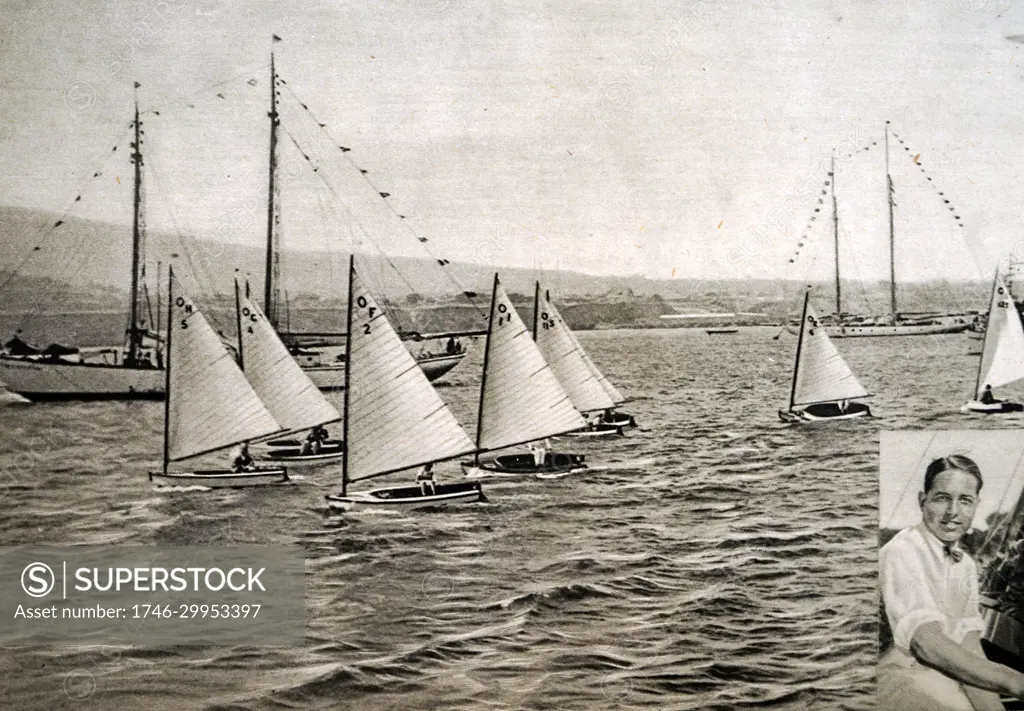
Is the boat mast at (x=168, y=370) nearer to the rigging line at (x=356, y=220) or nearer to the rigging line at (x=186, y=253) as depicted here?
the rigging line at (x=186, y=253)

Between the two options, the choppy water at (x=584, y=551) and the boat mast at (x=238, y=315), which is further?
the boat mast at (x=238, y=315)

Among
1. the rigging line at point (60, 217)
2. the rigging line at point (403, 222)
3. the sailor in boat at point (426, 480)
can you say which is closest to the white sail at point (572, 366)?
the rigging line at point (403, 222)

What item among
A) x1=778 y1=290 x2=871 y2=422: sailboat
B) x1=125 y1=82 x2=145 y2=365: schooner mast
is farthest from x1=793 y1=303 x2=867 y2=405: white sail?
x1=125 y1=82 x2=145 y2=365: schooner mast

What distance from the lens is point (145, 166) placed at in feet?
12.6

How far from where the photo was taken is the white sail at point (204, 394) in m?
3.86

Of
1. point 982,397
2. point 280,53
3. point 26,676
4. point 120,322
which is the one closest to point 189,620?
point 26,676

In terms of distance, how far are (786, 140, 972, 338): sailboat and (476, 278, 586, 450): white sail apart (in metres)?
0.91

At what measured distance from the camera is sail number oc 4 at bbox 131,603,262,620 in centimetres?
377

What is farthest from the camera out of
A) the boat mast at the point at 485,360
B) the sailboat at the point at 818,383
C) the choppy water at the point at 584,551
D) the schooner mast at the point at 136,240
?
the sailboat at the point at 818,383

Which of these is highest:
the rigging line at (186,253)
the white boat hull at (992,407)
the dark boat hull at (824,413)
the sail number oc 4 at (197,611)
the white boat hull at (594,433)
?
the rigging line at (186,253)

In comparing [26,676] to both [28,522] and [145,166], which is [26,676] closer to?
[28,522]

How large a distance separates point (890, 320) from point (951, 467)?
58 cm

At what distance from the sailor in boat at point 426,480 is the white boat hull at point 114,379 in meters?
0.32

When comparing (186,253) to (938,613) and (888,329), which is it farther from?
(938,613)
